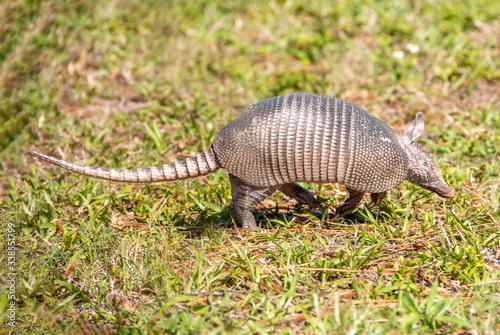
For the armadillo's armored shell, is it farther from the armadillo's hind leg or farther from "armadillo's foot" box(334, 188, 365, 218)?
"armadillo's foot" box(334, 188, 365, 218)

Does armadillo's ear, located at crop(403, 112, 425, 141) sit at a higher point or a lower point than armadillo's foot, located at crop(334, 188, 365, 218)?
higher

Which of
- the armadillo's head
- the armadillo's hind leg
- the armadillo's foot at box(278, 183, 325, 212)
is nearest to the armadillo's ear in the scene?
the armadillo's head

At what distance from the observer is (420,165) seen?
4434 mm

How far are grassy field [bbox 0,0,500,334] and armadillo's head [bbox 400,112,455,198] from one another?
8.9 inches

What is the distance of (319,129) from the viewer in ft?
13.3

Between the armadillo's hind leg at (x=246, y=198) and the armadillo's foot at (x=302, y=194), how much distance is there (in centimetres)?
43

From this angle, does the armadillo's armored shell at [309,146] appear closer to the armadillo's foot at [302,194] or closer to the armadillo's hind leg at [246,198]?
the armadillo's hind leg at [246,198]

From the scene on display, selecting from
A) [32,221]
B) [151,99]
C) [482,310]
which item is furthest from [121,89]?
[482,310]

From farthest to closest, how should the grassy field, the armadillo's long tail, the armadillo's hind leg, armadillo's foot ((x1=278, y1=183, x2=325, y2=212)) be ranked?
armadillo's foot ((x1=278, y1=183, x2=325, y2=212))
the armadillo's hind leg
the armadillo's long tail
the grassy field

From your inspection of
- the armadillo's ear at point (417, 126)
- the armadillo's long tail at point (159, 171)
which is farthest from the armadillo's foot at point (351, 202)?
the armadillo's long tail at point (159, 171)

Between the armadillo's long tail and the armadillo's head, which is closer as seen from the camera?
the armadillo's long tail

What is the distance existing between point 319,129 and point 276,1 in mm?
6440

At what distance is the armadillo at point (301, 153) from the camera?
4074 mm

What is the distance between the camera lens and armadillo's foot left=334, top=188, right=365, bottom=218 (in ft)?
15.1
